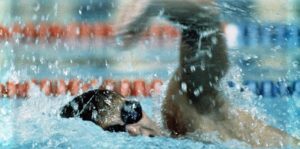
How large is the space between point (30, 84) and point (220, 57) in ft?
8.64

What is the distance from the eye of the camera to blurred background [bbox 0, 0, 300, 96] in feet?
13.3

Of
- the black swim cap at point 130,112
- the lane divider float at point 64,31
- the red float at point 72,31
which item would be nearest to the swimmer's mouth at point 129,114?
the black swim cap at point 130,112

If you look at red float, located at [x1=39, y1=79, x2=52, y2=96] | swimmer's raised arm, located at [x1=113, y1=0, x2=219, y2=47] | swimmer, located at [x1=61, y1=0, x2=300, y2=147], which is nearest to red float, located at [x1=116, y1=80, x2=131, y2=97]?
red float, located at [x1=39, y1=79, x2=52, y2=96]

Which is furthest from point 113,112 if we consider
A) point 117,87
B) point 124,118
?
point 117,87

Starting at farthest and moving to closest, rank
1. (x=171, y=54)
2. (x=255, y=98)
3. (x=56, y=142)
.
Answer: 1. (x=171, y=54)
2. (x=255, y=98)
3. (x=56, y=142)

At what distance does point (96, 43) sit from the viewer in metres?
4.48

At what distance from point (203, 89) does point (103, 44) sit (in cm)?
281

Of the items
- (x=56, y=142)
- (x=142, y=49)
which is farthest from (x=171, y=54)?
(x=56, y=142)

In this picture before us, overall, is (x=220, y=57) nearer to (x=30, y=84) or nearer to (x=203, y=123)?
(x=203, y=123)

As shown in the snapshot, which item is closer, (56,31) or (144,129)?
(144,129)

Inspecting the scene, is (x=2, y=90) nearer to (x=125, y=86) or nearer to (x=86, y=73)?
(x=86, y=73)

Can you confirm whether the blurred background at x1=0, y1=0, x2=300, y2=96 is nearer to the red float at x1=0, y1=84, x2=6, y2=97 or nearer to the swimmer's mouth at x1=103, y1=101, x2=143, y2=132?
the red float at x1=0, y1=84, x2=6, y2=97

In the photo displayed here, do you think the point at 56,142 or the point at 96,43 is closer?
the point at 56,142

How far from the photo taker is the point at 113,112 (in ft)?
5.40
